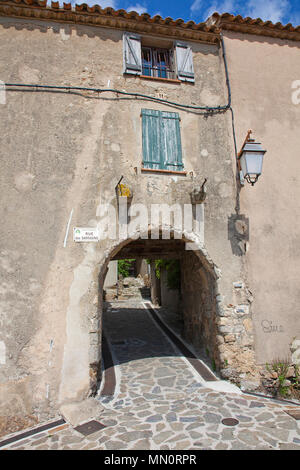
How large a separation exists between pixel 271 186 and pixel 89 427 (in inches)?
233

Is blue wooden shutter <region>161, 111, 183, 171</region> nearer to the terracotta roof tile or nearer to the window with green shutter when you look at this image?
the window with green shutter

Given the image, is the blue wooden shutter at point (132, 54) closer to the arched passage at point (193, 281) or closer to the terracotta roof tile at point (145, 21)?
the terracotta roof tile at point (145, 21)

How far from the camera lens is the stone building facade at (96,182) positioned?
16.2 feet

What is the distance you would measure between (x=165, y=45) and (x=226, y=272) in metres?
5.91

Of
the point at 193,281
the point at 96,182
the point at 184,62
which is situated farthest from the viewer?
the point at 193,281

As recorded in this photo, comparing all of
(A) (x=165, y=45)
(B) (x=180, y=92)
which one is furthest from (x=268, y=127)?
(A) (x=165, y=45)

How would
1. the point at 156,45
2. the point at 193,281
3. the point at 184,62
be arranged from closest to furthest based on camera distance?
the point at 184,62, the point at 156,45, the point at 193,281

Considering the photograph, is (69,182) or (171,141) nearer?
(69,182)

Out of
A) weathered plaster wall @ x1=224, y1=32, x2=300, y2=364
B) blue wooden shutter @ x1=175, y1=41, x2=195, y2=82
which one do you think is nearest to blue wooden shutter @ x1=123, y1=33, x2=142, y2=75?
A: blue wooden shutter @ x1=175, y1=41, x2=195, y2=82

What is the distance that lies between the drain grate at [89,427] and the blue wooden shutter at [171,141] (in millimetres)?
4837

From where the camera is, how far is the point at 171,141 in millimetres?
6301

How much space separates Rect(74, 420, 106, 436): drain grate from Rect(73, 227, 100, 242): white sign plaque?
298 cm

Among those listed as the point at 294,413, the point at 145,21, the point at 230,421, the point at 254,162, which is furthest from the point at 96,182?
the point at 294,413

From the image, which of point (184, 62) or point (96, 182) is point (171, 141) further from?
point (184, 62)
